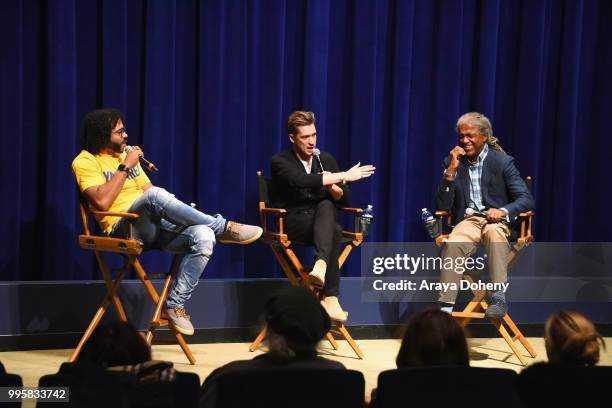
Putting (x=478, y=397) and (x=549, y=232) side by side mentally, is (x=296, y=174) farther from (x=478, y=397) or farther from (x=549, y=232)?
(x=478, y=397)

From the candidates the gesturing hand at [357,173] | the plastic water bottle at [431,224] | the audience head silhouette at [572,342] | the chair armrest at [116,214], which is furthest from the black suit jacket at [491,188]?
the audience head silhouette at [572,342]

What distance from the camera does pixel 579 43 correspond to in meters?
5.44

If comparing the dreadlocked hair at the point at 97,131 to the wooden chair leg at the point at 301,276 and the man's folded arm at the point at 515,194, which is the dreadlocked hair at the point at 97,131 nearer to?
the wooden chair leg at the point at 301,276

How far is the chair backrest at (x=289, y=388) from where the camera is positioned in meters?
2.00

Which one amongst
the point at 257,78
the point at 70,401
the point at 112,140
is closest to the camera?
the point at 70,401

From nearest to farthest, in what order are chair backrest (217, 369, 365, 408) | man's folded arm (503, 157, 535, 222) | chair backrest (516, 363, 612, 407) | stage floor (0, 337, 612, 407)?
chair backrest (217, 369, 365, 408) < chair backrest (516, 363, 612, 407) < stage floor (0, 337, 612, 407) < man's folded arm (503, 157, 535, 222)

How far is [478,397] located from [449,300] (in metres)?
2.33

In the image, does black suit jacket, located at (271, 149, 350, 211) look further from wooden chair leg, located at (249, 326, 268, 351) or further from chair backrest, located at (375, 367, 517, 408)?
chair backrest, located at (375, 367, 517, 408)

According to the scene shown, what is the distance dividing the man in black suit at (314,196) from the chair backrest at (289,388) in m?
2.18

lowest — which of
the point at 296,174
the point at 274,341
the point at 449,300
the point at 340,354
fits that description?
the point at 340,354

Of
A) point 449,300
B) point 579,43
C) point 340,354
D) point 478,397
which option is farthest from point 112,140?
point 579,43

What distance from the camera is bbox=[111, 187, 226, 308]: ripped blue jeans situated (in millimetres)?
4016

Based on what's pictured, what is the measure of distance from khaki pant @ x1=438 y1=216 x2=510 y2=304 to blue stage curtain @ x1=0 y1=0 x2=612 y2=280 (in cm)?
77
